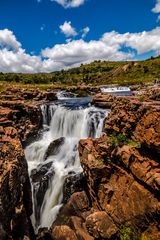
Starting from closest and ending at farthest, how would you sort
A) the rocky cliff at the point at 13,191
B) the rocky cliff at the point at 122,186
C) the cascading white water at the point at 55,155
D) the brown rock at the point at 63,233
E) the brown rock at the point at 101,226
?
1. the rocky cliff at the point at 122,186
2. the rocky cliff at the point at 13,191
3. the brown rock at the point at 101,226
4. the brown rock at the point at 63,233
5. the cascading white water at the point at 55,155

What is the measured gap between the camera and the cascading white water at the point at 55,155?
18344 mm

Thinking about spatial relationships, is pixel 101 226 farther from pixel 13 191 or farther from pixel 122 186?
pixel 13 191

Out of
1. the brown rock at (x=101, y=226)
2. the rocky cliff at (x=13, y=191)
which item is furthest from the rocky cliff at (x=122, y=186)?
the rocky cliff at (x=13, y=191)

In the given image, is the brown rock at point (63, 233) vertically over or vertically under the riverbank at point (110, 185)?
under

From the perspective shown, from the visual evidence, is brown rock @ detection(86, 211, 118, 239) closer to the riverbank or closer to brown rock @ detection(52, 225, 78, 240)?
the riverbank

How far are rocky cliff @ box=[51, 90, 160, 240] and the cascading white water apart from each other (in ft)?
8.31

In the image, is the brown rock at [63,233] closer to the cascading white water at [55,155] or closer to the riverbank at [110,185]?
A: the riverbank at [110,185]

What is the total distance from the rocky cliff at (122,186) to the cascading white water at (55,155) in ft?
8.31

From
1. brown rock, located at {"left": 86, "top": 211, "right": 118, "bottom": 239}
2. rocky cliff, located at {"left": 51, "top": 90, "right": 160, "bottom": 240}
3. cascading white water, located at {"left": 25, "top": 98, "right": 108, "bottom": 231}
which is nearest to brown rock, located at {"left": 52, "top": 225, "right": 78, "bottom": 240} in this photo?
rocky cliff, located at {"left": 51, "top": 90, "right": 160, "bottom": 240}

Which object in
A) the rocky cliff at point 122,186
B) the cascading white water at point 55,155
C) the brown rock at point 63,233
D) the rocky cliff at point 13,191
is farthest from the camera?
the cascading white water at point 55,155

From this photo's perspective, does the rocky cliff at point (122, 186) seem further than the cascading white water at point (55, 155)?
No

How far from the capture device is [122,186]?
13.4 meters

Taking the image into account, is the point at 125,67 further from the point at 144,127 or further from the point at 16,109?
the point at 144,127

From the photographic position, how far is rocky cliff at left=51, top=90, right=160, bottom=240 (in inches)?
464
